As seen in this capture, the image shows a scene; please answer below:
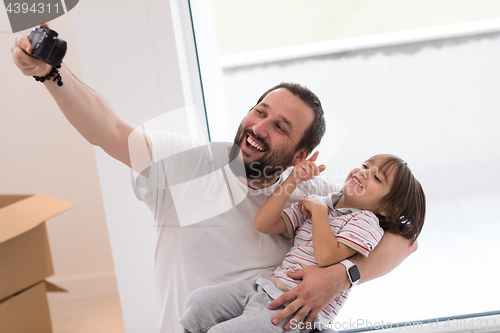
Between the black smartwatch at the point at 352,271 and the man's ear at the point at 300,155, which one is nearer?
the black smartwatch at the point at 352,271

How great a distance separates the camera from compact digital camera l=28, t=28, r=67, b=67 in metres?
0.82

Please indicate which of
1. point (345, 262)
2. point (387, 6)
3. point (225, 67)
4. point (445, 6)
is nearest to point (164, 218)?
point (345, 262)

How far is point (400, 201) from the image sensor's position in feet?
3.91

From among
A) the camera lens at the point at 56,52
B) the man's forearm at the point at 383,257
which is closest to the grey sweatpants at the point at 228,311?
the man's forearm at the point at 383,257

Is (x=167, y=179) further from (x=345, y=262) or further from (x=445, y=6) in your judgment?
(x=445, y=6)

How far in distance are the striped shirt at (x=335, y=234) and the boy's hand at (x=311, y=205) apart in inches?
0.8

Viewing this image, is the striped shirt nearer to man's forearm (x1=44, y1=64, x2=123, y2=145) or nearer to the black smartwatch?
the black smartwatch

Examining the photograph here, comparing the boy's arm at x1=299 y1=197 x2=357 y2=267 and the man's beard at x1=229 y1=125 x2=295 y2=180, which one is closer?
the boy's arm at x1=299 y1=197 x2=357 y2=267

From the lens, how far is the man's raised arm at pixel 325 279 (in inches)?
40.5

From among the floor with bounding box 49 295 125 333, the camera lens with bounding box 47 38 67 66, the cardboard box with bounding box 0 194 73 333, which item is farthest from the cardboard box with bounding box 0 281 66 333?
the camera lens with bounding box 47 38 67 66

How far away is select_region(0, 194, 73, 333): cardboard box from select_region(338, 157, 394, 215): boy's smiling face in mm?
1142

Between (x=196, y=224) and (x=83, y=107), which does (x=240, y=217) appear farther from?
(x=83, y=107)

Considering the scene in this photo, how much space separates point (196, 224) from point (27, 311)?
951mm

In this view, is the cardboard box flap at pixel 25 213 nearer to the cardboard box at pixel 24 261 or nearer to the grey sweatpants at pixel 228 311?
the cardboard box at pixel 24 261
